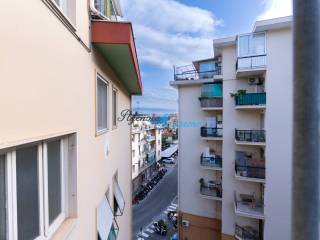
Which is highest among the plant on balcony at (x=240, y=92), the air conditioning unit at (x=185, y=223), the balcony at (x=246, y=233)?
the plant on balcony at (x=240, y=92)

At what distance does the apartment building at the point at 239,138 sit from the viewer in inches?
368

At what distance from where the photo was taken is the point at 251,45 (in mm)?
10016

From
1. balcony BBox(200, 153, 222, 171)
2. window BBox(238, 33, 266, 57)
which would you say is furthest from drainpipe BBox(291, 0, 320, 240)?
balcony BBox(200, 153, 222, 171)

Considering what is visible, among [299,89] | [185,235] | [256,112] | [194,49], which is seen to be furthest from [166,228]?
[299,89]

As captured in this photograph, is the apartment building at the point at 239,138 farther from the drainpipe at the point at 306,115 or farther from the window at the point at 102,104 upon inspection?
the drainpipe at the point at 306,115

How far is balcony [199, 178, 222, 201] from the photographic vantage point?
1228 centimetres

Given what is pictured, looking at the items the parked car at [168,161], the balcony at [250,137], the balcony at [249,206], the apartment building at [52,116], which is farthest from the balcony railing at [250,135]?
the parked car at [168,161]

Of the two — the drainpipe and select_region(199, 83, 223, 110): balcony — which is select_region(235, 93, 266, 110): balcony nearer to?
select_region(199, 83, 223, 110): balcony

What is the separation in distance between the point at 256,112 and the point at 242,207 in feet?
15.8

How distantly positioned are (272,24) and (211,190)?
9.16m

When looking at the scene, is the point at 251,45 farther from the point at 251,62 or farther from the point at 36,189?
the point at 36,189

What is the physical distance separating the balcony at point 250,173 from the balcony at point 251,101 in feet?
9.56

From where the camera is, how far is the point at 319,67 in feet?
3.39

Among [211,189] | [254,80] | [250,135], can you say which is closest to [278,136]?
[250,135]
